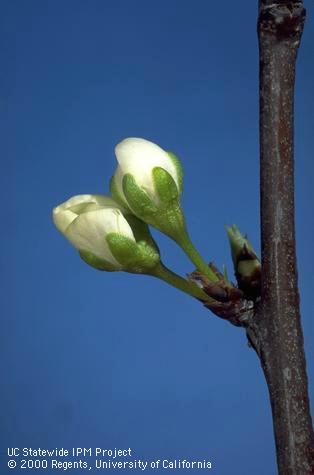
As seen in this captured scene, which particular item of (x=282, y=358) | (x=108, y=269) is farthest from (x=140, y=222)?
(x=282, y=358)

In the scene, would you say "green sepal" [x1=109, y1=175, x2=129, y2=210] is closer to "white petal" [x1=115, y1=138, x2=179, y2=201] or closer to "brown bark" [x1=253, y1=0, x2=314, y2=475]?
"white petal" [x1=115, y1=138, x2=179, y2=201]

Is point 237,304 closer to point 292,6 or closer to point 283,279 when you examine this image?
point 283,279

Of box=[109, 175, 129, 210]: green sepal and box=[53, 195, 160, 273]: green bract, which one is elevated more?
box=[109, 175, 129, 210]: green sepal

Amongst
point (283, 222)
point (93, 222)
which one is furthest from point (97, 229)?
point (283, 222)

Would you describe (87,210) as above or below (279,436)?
above

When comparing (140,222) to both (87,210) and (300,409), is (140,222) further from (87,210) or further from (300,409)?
(300,409)

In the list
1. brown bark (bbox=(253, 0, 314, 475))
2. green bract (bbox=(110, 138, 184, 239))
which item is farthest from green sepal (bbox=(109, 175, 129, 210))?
brown bark (bbox=(253, 0, 314, 475))
